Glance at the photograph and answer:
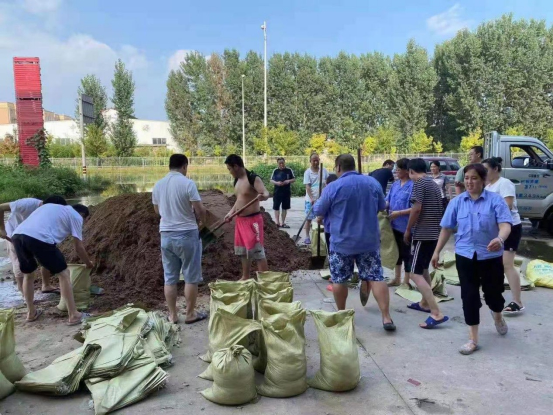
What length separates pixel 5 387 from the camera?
3.00 m

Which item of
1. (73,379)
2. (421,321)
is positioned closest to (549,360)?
(421,321)

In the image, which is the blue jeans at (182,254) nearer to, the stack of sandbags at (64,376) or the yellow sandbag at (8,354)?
the stack of sandbags at (64,376)

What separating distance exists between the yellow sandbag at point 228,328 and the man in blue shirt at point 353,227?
1144 mm

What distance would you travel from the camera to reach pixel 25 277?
4.47 meters

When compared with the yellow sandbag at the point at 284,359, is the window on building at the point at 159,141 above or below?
above

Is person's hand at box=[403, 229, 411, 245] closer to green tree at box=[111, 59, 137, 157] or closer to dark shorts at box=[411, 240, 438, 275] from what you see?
dark shorts at box=[411, 240, 438, 275]

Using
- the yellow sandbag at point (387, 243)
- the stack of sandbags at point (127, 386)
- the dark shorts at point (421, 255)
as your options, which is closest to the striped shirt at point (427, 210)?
the dark shorts at point (421, 255)

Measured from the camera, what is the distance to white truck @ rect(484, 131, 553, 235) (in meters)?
9.32

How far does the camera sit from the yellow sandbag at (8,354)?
312cm

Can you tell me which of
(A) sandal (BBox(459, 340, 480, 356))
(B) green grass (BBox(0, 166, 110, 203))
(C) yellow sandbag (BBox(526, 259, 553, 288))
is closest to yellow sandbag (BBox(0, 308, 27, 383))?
(A) sandal (BBox(459, 340, 480, 356))

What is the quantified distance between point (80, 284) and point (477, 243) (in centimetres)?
438

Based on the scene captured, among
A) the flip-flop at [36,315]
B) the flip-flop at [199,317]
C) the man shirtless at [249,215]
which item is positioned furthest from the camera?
the man shirtless at [249,215]

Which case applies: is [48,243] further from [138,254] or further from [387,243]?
[387,243]

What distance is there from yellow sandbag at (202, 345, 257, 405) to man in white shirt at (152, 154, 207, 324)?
1.58 m
